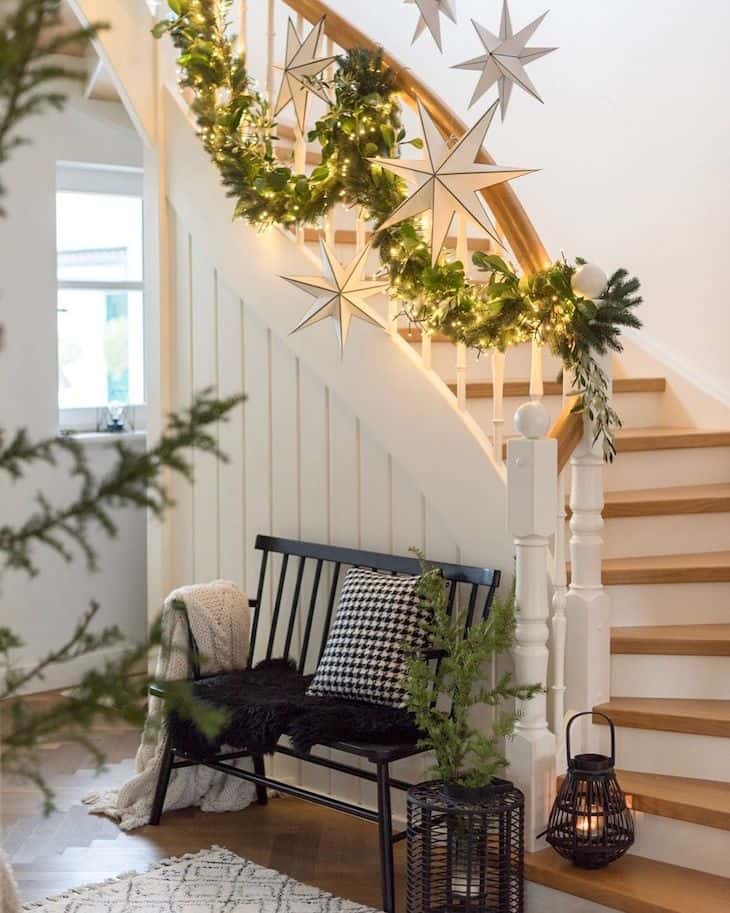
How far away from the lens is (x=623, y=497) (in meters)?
4.05

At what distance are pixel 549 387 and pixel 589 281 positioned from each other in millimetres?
1046

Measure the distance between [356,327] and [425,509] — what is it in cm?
63

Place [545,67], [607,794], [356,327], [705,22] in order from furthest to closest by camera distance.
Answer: [545,67], [705,22], [356,327], [607,794]

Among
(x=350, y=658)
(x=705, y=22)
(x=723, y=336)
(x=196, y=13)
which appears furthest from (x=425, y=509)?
(x=705, y=22)

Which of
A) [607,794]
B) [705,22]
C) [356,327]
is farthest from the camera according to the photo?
[705,22]

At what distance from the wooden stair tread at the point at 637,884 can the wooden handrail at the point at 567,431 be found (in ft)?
3.33

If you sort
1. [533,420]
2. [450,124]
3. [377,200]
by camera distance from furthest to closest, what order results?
1. [377,200]
2. [450,124]
3. [533,420]

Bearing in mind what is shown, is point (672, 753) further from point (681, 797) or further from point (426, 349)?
point (426, 349)

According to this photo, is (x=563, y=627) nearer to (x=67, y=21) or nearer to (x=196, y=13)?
(x=196, y=13)

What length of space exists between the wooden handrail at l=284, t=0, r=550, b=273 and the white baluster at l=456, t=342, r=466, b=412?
11.7 inches

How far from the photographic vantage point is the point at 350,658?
3727 millimetres

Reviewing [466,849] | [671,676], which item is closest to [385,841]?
[466,849]

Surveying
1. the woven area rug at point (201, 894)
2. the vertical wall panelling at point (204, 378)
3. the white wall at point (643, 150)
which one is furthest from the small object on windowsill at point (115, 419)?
the woven area rug at point (201, 894)

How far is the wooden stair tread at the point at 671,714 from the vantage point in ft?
10.9
